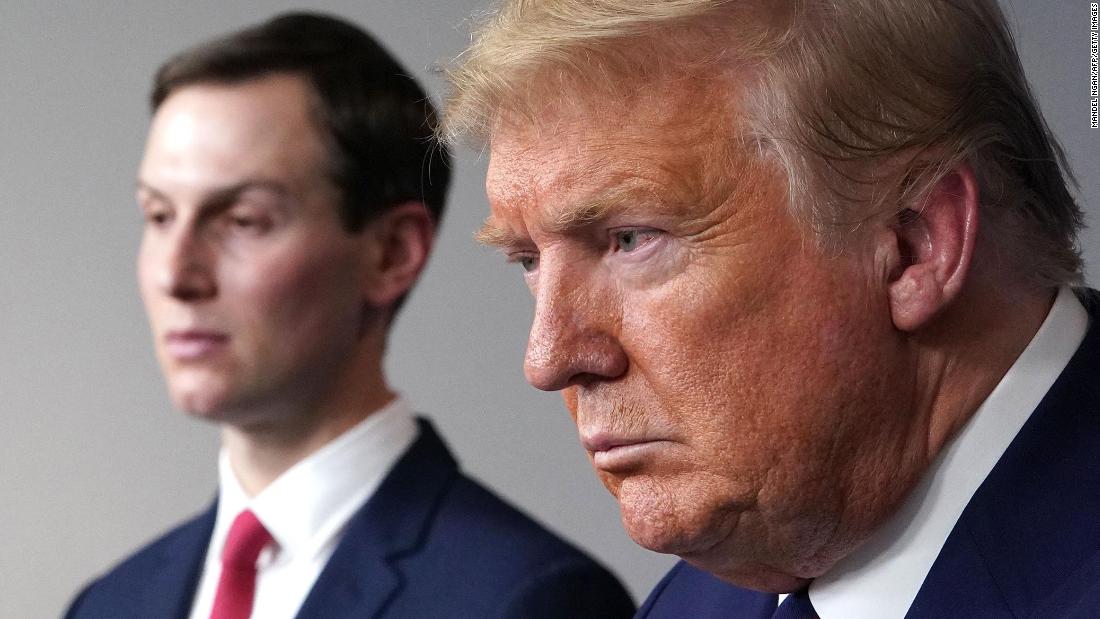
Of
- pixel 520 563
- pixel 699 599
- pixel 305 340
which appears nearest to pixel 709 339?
pixel 699 599

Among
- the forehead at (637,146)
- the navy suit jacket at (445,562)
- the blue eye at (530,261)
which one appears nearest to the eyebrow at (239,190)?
the navy suit jacket at (445,562)

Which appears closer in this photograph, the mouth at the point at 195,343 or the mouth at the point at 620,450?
the mouth at the point at 620,450

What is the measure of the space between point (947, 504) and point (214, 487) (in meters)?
1.83

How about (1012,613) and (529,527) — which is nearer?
(1012,613)

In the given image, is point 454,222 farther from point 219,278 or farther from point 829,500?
point 829,500

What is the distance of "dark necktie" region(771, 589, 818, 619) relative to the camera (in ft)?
3.42

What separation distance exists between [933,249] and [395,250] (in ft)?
2.90

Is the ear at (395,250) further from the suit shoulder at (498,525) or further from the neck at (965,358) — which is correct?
the neck at (965,358)

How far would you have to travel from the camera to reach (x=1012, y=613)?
0.91 meters

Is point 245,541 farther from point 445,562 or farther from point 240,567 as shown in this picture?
point 445,562

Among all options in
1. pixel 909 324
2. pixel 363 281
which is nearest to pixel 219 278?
pixel 363 281

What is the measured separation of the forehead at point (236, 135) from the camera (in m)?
1.61

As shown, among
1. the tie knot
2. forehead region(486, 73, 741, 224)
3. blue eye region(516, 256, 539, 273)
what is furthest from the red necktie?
forehead region(486, 73, 741, 224)

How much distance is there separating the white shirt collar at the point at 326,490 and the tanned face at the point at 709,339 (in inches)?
26.7
